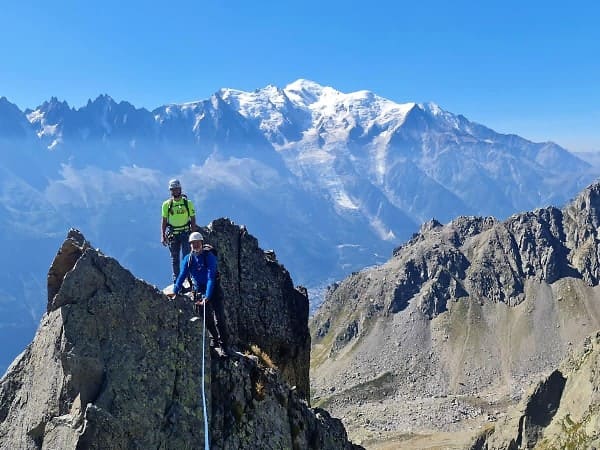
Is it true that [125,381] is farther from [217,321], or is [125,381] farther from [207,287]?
[217,321]

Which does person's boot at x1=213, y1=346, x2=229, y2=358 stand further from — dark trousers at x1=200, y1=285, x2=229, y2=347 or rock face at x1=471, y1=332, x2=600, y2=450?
rock face at x1=471, y1=332, x2=600, y2=450

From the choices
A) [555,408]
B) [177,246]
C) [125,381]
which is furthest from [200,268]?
[555,408]

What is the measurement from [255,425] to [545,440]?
7914 centimetres

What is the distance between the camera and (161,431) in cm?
1894

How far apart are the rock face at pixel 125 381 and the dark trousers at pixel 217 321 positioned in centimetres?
99

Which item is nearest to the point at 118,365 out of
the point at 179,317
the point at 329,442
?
the point at 179,317

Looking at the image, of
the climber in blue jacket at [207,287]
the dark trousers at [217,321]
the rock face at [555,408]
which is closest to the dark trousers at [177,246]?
the climber in blue jacket at [207,287]

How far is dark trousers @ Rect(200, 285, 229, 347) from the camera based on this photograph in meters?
23.3

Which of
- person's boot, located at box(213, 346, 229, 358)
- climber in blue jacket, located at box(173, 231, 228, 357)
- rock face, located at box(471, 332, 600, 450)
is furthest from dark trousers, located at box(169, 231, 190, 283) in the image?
rock face, located at box(471, 332, 600, 450)

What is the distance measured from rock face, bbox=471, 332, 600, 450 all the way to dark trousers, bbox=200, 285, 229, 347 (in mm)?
72001

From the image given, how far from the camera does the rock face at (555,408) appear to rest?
87062 mm

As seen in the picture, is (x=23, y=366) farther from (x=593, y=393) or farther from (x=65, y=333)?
(x=593, y=393)

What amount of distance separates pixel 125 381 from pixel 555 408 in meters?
97.1

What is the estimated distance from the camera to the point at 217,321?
77.5 feet
